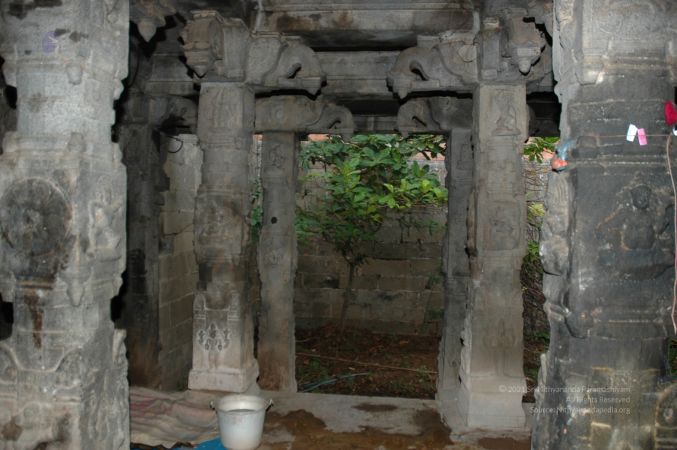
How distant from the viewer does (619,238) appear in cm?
258

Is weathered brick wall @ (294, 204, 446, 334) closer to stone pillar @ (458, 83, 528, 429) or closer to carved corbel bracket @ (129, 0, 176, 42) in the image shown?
stone pillar @ (458, 83, 528, 429)

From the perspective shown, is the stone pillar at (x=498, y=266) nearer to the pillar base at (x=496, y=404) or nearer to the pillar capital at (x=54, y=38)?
the pillar base at (x=496, y=404)

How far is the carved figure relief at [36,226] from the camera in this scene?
300 centimetres

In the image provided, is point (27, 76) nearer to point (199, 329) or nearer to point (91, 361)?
point (91, 361)

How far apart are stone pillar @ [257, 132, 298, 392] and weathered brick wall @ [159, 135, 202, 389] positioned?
1.65 metres

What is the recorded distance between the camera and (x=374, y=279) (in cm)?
1141

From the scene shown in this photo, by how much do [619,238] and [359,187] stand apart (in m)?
8.58

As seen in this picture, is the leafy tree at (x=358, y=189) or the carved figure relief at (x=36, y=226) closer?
the carved figure relief at (x=36, y=226)

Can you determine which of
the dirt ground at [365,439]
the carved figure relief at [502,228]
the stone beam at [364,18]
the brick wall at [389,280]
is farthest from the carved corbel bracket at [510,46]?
the brick wall at [389,280]

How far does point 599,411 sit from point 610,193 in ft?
3.33

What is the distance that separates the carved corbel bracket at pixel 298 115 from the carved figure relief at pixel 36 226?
4.41m

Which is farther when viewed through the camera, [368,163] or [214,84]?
[368,163]

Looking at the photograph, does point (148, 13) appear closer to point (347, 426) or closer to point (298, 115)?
point (298, 115)

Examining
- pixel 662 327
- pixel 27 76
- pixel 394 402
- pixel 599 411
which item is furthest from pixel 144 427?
pixel 662 327
